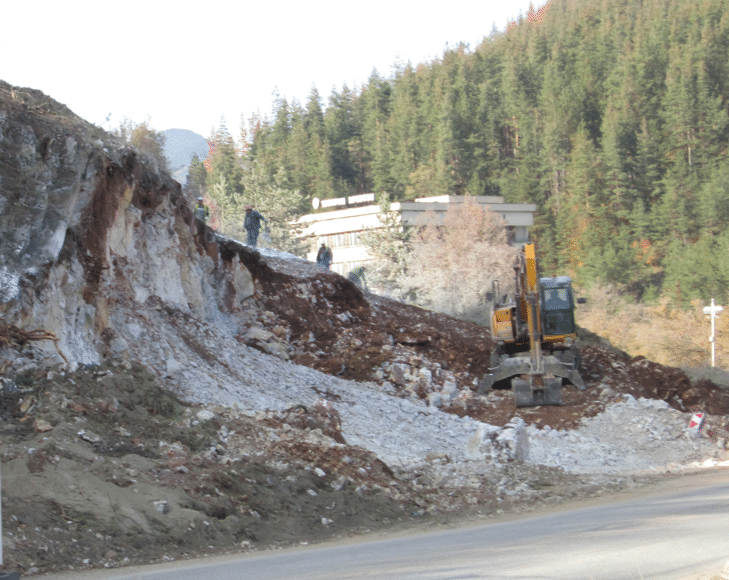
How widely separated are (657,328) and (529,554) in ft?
166

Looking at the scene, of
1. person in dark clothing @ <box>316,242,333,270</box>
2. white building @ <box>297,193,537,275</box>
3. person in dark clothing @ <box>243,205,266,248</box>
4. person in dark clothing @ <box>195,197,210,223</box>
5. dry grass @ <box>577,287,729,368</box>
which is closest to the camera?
person in dark clothing @ <box>195,197,210,223</box>

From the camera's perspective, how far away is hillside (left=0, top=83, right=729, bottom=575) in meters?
11.2

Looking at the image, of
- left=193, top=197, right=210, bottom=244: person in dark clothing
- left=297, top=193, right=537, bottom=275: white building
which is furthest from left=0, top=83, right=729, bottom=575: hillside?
left=297, top=193, right=537, bottom=275: white building

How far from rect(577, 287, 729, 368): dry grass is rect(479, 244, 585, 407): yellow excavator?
2837 centimetres

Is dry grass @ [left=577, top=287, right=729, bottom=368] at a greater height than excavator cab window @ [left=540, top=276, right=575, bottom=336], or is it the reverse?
excavator cab window @ [left=540, top=276, right=575, bottom=336]

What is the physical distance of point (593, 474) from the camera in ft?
56.0

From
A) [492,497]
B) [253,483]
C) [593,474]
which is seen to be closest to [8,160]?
[253,483]

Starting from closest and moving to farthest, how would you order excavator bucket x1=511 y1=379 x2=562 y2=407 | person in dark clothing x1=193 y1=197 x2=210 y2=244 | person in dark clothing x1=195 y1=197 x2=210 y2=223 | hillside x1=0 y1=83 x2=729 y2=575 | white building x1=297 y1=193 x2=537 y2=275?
1. hillside x1=0 y1=83 x2=729 y2=575
2. excavator bucket x1=511 y1=379 x2=562 y2=407
3. person in dark clothing x1=193 y1=197 x2=210 y2=244
4. person in dark clothing x1=195 y1=197 x2=210 y2=223
5. white building x1=297 y1=193 x2=537 y2=275

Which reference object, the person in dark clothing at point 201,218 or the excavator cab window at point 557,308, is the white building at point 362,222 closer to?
the person in dark clothing at point 201,218

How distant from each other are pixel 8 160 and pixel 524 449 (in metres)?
11.6

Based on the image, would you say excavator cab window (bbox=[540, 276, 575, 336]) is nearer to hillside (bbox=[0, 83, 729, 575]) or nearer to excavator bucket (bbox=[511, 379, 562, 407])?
hillside (bbox=[0, 83, 729, 575])

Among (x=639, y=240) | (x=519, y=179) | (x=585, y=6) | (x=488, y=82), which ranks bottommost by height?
(x=639, y=240)

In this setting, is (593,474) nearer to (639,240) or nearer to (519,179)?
(639,240)

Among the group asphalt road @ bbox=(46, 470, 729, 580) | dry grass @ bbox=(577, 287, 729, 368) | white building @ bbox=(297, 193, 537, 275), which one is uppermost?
white building @ bbox=(297, 193, 537, 275)
